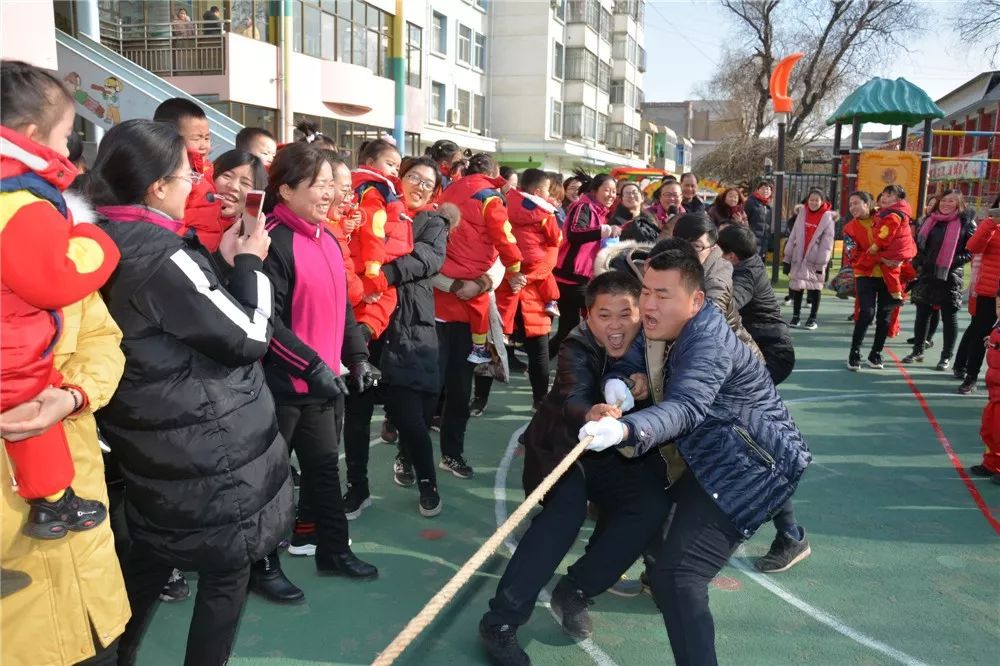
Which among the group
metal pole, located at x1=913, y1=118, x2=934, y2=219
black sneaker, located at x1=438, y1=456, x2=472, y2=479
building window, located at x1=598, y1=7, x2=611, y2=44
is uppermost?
building window, located at x1=598, y1=7, x2=611, y2=44

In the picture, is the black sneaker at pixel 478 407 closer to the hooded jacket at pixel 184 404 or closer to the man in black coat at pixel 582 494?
the man in black coat at pixel 582 494

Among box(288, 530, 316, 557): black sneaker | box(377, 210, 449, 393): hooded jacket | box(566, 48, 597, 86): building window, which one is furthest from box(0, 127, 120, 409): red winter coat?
box(566, 48, 597, 86): building window

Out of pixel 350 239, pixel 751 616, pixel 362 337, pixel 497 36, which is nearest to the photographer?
pixel 751 616

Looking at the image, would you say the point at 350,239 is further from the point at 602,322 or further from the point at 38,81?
the point at 38,81

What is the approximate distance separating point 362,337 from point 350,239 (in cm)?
81

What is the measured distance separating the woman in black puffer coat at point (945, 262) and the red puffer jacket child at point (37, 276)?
28.0ft

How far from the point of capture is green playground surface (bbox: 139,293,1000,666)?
319 cm

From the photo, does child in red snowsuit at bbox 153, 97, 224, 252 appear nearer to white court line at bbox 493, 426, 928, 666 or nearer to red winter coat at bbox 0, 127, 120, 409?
red winter coat at bbox 0, 127, 120, 409

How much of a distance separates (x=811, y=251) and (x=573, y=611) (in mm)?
8841

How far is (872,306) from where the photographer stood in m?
8.40

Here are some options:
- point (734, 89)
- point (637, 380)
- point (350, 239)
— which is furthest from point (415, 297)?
point (734, 89)

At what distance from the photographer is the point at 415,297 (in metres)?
4.52

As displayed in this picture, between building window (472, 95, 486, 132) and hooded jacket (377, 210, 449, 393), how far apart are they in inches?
1364

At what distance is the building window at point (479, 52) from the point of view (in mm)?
37656
